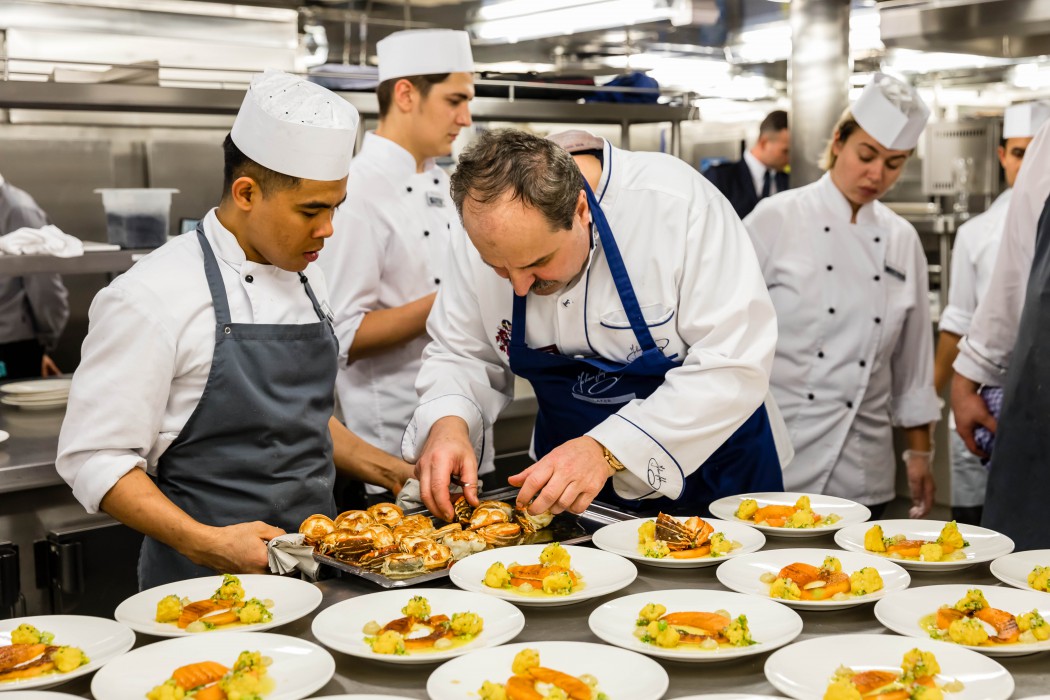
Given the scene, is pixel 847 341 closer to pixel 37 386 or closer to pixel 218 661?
pixel 218 661

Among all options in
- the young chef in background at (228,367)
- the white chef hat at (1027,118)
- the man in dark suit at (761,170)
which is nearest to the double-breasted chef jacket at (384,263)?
the young chef in background at (228,367)

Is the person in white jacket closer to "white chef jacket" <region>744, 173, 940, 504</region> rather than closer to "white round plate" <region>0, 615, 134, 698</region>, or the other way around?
"white chef jacket" <region>744, 173, 940, 504</region>

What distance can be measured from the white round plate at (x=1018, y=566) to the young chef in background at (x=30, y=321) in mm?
3951

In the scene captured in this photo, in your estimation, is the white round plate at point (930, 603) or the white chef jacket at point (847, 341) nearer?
the white round plate at point (930, 603)

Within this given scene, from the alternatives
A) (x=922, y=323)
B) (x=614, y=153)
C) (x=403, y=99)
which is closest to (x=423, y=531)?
(x=614, y=153)

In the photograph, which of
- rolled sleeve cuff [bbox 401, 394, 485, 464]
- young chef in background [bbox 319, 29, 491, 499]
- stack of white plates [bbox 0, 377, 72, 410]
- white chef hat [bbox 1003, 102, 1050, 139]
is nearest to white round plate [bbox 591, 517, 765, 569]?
rolled sleeve cuff [bbox 401, 394, 485, 464]

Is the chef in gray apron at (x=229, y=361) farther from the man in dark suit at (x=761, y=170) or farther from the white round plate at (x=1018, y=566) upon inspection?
the man in dark suit at (x=761, y=170)

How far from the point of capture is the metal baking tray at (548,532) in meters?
1.64

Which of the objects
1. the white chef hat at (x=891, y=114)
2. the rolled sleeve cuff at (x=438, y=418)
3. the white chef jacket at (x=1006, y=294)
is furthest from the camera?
the white chef hat at (x=891, y=114)

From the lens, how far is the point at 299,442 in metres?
2.05

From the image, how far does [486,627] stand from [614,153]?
1172 mm

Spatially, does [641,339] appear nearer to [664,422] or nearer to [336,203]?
[664,422]

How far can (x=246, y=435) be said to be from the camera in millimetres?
1981

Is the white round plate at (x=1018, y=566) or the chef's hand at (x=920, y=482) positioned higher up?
the white round plate at (x=1018, y=566)
